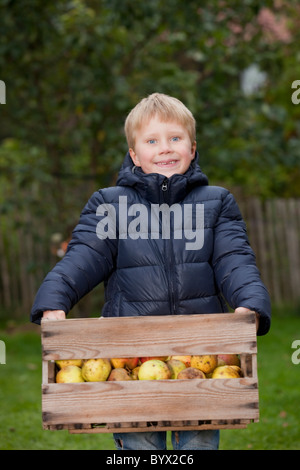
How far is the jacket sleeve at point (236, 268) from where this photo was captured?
8.30ft

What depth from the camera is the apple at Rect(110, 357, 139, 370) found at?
246 cm

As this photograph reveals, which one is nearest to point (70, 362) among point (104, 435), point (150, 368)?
point (150, 368)

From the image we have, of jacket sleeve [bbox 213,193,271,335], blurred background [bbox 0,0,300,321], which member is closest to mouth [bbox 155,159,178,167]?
jacket sleeve [bbox 213,193,271,335]

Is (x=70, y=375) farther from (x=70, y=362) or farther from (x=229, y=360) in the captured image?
(x=229, y=360)

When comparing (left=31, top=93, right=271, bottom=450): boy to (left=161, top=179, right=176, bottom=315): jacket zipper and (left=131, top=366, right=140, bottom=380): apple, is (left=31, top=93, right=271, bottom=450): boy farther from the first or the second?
(left=131, top=366, right=140, bottom=380): apple

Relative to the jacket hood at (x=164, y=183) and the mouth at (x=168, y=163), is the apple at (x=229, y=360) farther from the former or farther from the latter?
the mouth at (x=168, y=163)

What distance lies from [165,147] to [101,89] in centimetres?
467

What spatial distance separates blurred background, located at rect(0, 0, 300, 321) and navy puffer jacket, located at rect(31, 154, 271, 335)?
3.40 metres

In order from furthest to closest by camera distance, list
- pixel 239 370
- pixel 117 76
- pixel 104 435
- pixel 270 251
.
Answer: pixel 270 251, pixel 117 76, pixel 104 435, pixel 239 370

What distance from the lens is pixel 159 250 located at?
9.17 ft

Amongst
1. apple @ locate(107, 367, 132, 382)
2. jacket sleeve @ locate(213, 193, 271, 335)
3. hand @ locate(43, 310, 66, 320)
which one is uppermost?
jacket sleeve @ locate(213, 193, 271, 335)
